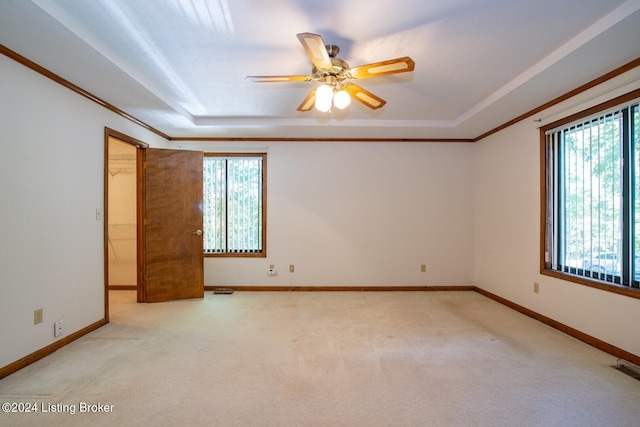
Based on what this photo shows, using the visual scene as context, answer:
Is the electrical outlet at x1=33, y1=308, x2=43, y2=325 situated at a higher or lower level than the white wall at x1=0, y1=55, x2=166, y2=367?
lower

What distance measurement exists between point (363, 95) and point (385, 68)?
572 millimetres

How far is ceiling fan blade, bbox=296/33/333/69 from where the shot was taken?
164 cm

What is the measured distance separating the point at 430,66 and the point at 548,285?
2.59m

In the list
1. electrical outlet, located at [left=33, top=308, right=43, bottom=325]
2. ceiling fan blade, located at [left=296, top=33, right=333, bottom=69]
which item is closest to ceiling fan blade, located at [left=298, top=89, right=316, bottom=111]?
ceiling fan blade, located at [left=296, top=33, right=333, bottom=69]

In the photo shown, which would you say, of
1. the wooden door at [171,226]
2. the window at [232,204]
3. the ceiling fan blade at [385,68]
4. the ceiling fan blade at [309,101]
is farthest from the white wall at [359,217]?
the ceiling fan blade at [385,68]

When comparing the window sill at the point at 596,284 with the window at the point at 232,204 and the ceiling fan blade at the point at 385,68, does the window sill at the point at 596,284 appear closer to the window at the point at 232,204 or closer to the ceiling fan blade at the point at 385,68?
the ceiling fan blade at the point at 385,68

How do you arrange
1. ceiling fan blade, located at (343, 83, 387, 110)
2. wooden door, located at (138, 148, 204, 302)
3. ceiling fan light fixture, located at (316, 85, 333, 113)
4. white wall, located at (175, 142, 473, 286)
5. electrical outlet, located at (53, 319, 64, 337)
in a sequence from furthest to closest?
white wall, located at (175, 142, 473, 286) < wooden door, located at (138, 148, 204, 302) < electrical outlet, located at (53, 319, 64, 337) < ceiling fan blade, located at (343, 83, 387, 110) < ceiling fan light fixture, located at (316, 85, 333, 113)

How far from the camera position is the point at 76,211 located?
2.82 meters

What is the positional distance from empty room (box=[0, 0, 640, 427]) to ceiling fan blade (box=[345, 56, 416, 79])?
0.02 metres

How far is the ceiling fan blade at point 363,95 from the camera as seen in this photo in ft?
7.89

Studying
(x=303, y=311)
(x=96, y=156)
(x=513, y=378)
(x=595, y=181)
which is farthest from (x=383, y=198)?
(x=96, y=156)

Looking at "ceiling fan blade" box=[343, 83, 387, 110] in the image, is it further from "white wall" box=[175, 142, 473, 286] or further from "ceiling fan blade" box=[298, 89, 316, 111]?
"white wall" box=[175, 142, 473, 286]

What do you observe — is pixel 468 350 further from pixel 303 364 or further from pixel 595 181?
pixel 595 181

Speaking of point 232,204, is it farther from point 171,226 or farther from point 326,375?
point 326,375
